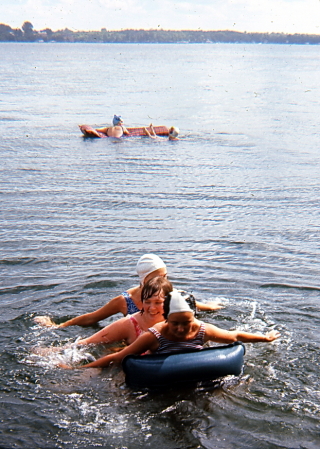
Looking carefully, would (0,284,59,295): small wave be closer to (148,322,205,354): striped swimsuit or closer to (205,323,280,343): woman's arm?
(148,322,205,354): striped swimsuit

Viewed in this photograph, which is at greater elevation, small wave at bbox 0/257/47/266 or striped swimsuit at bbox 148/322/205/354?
striped swimsuit at bbox 148/322/205/354

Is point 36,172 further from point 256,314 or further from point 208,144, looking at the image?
point 256,314

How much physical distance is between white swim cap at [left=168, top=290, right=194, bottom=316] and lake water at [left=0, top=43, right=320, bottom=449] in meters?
1.20

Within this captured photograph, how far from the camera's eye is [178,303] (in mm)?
6164

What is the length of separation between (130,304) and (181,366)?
1.61 metres

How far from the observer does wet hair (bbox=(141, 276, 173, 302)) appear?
22.4 feet

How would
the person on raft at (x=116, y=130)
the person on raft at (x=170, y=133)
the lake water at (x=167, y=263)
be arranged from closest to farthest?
the lake water at (x=167, y=263) < the person on raft at (x=170, y=133) < the person on raft at (x=116, y=130)

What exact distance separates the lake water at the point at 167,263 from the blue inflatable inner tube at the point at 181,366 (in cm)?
29

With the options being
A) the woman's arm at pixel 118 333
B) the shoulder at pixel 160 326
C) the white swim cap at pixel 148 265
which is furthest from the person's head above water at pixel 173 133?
the shoulder at pixel 160 326

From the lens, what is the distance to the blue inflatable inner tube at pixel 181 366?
256 inches

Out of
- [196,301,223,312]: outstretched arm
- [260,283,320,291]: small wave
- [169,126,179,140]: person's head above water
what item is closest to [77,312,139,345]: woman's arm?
[196,301,223,312]: outstretched arm

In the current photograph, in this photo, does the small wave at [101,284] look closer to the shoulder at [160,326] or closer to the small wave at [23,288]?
the small wave at [23,288]

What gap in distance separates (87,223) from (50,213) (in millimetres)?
1293

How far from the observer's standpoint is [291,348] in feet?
26.1
